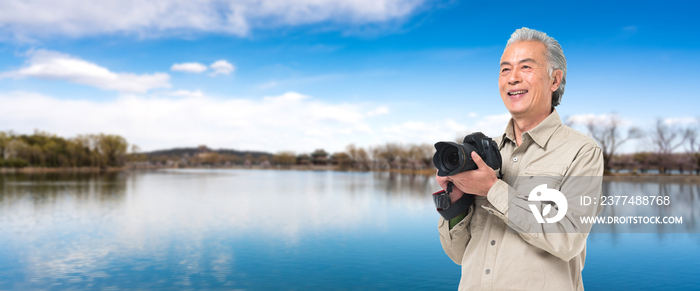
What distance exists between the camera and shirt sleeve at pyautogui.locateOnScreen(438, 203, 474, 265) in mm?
1663

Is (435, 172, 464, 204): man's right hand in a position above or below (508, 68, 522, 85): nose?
below

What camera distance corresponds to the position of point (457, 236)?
171 centimetres

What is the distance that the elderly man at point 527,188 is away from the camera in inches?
52.7

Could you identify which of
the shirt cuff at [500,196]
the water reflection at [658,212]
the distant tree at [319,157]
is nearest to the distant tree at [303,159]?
the distant tree at [319,157]

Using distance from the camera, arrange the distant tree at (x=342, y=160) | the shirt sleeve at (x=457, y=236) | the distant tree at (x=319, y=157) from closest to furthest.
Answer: the shirt sleeve at (x=457, y=236) < the distant tree at (x=342, y=160) < the distant tree at (x=319, y=157)

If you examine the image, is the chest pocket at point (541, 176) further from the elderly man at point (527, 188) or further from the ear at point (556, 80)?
the ear at point (556, 80)

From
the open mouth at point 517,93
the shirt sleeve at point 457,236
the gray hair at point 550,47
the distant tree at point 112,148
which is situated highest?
the distant tree at point 112,148

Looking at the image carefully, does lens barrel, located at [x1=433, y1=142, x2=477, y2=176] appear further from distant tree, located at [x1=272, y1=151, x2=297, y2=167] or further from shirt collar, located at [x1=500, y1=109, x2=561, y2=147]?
distant tree, located at [x1=272, y1=151, x2=297, y2=167]

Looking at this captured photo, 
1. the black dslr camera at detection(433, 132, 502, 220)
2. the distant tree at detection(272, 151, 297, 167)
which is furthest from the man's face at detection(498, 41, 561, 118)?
the distant tree at detection(272, 151, 297, 167)

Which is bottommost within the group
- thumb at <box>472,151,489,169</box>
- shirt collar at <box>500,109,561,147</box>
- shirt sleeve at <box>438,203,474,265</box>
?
shirt sleeve at <box>438,203,474,265</box>

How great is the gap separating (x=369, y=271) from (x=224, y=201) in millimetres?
16853

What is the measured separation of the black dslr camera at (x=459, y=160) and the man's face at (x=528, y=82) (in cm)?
22

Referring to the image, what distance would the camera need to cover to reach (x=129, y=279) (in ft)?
29.6

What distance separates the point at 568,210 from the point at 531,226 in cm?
13
